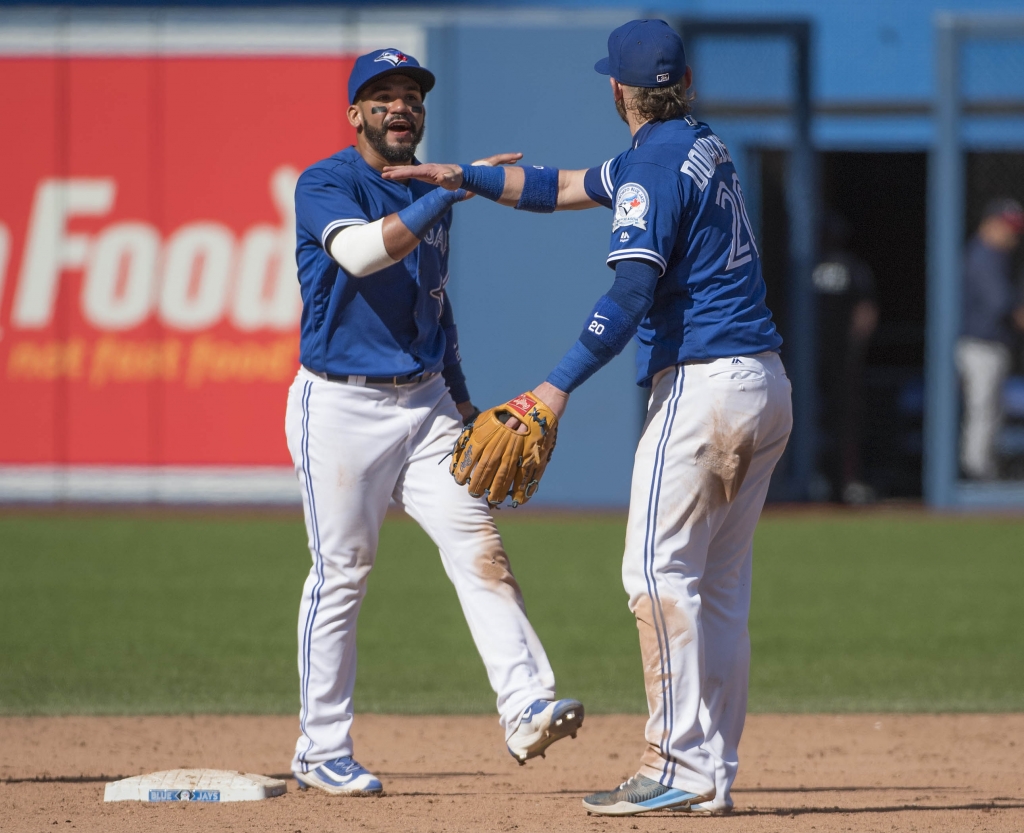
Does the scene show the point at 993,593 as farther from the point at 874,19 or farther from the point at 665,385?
the point at 874,19

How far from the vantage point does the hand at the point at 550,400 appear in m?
4.03

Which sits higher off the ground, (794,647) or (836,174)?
(836,174)

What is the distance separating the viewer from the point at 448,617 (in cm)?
820

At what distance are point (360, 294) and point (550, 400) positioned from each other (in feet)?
2.72

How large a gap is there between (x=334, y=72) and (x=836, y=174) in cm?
681

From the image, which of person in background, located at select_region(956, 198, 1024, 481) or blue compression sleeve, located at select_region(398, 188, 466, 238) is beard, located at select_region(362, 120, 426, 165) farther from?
person in background, located at select_region(956, 198, 1024, 481)

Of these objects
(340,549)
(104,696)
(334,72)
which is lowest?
(104,696)

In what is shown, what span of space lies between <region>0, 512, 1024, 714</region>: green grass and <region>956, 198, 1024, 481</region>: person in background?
0.94 meters

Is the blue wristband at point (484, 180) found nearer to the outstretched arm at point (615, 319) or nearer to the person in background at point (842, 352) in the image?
the outstretched arm at point (615, 319)

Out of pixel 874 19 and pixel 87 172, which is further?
pixel 874 19

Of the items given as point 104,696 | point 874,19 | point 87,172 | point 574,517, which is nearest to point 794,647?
point 104,696

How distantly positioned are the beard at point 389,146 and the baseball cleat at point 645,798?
1.99 meters

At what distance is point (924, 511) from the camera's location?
41.0 feet

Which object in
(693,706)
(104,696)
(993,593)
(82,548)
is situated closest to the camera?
(693,706)
